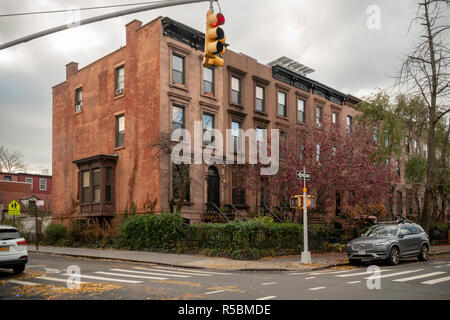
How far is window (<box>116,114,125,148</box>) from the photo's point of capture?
28344 mm

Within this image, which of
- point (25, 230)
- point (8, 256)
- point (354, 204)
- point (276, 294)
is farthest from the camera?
point (25, 230)

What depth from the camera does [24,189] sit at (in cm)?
5612

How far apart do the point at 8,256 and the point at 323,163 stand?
15911 mm

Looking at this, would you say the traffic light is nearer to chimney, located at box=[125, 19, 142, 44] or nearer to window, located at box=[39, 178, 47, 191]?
chimney, located at box=[125, 19, 142, 44]

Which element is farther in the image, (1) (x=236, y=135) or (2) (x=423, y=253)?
(1) (x=236, y=135)

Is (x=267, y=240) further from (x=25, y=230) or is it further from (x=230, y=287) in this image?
(x=25, y=230)

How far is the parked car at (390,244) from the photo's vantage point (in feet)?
56.5

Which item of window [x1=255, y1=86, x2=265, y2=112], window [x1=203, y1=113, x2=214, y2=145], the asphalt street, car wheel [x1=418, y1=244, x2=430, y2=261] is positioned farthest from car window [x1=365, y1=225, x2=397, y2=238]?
window [x1=255, y1=86, x2=265, y2=112]

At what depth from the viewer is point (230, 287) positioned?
10.8m

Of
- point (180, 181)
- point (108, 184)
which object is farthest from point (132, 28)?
point (180, 181)

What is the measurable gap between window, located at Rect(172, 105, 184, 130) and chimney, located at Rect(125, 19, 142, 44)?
5.57m

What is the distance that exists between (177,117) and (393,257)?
1452 centimetres

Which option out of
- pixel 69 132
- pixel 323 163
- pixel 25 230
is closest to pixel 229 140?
pixel 323 163

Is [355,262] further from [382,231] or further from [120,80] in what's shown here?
[120,80]
